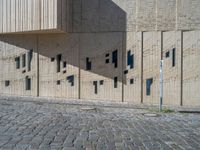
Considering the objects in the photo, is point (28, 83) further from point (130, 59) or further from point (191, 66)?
point (191, 66)

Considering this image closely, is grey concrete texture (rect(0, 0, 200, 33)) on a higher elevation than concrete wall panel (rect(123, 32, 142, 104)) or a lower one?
higher

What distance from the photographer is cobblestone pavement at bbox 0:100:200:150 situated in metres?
7.19

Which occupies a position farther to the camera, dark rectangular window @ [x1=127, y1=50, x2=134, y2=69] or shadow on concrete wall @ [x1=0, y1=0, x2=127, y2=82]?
shadow on concrete wall @ [x1=0, y1=0, x2=127, y2=82]

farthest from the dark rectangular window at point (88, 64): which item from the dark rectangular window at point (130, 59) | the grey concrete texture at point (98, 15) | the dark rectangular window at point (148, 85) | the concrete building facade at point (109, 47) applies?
the dark rectangular window at point (148, 85)

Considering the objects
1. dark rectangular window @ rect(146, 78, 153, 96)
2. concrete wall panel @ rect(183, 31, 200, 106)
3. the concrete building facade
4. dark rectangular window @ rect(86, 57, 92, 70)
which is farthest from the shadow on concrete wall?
concrete wall panel @ rect(183, 31, 200, 106)

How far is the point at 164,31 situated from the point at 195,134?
827 centimetres

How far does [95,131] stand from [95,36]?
8.71 meters

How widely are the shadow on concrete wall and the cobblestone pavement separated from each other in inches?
196

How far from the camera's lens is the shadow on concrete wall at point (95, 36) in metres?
16.7

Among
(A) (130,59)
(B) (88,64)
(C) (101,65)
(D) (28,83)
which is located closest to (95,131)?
(A) (130,59)

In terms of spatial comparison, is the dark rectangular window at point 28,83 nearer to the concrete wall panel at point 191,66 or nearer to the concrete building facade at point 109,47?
the concrete building facade at point 109,47

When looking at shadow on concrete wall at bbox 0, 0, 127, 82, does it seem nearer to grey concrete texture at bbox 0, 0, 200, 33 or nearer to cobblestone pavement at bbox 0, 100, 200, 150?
grey concrete texture at bbox 0, 0, 200, 33

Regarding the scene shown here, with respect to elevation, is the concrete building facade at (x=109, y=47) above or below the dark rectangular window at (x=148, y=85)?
above

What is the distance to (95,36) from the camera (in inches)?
666
